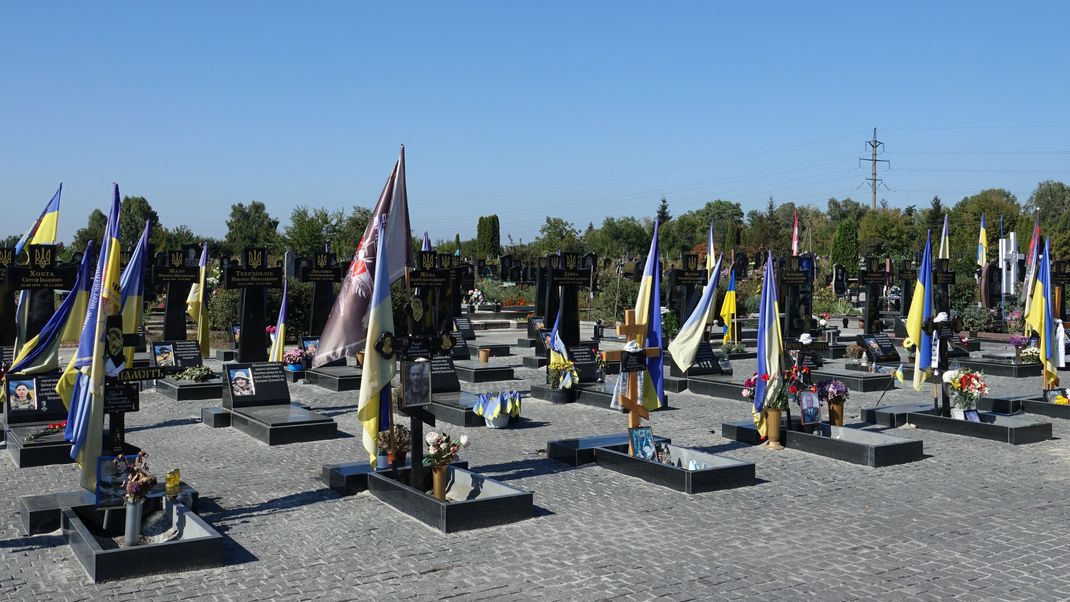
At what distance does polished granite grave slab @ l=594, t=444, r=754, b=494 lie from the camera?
12.4m

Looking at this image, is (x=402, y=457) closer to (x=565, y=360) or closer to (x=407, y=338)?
(x=407, y=338)

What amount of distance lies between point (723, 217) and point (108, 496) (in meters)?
119

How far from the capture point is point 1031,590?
8.76 meters

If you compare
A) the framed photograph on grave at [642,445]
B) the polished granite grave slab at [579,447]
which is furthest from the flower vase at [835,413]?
the framed photograph on grave at [642,445]

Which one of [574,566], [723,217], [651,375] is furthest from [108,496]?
[723,217]

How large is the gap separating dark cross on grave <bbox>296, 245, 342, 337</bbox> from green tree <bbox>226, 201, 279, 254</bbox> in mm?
36259

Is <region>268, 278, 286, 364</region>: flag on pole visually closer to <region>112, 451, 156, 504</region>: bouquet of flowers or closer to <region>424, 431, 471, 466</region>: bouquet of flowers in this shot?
<region>424, 431, 471, 466</region>: bouquet of flowers

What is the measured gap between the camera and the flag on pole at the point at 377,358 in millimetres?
11820

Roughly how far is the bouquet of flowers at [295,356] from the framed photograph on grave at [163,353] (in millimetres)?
2632

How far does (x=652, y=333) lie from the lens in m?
14.6

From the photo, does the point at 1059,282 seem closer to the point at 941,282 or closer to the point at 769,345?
the point at 941,282

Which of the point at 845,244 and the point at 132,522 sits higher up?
the point at 845,244

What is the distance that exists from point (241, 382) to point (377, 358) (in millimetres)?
7032

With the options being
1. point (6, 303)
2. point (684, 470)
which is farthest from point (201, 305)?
point (684, 470)
